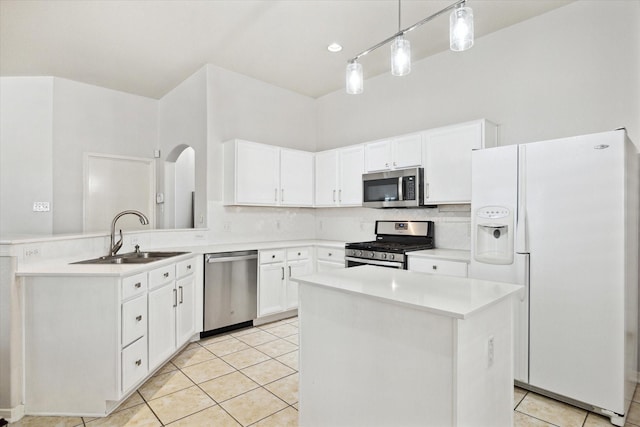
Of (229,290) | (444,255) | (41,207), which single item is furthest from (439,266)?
(41,207)

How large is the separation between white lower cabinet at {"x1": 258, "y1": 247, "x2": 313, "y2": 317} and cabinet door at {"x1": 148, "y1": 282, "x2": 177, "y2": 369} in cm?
110

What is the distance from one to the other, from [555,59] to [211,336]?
4139 mm

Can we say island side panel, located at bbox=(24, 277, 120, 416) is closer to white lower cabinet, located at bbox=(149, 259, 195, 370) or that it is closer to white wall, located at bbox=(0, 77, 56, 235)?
white lower cabinet, located at bbox=(149, 259, 195, 370)

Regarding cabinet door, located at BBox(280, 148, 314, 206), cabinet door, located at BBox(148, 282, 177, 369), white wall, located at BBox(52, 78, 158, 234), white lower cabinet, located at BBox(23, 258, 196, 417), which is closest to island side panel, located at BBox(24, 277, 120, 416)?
white lower cabinet, located at BBox(23, 258, 196, 417)

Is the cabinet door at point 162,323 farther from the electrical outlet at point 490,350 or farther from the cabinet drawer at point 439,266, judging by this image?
the electrical outlet at point 490,350

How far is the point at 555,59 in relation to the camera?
10.0 ft

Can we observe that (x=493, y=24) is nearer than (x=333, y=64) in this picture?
Yes

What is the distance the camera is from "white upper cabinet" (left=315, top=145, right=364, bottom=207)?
4328mm

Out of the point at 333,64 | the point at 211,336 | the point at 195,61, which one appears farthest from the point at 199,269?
the point at 333,64

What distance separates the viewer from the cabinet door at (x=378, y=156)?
3966 mm

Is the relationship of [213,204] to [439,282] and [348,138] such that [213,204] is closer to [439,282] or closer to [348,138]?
[348,138]

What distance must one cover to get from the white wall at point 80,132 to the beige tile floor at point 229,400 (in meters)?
2.84

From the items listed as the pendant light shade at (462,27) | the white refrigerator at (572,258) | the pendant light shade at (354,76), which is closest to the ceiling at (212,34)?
the pendant light shade at (354,76)

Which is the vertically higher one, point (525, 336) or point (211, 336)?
point (525, 336)
